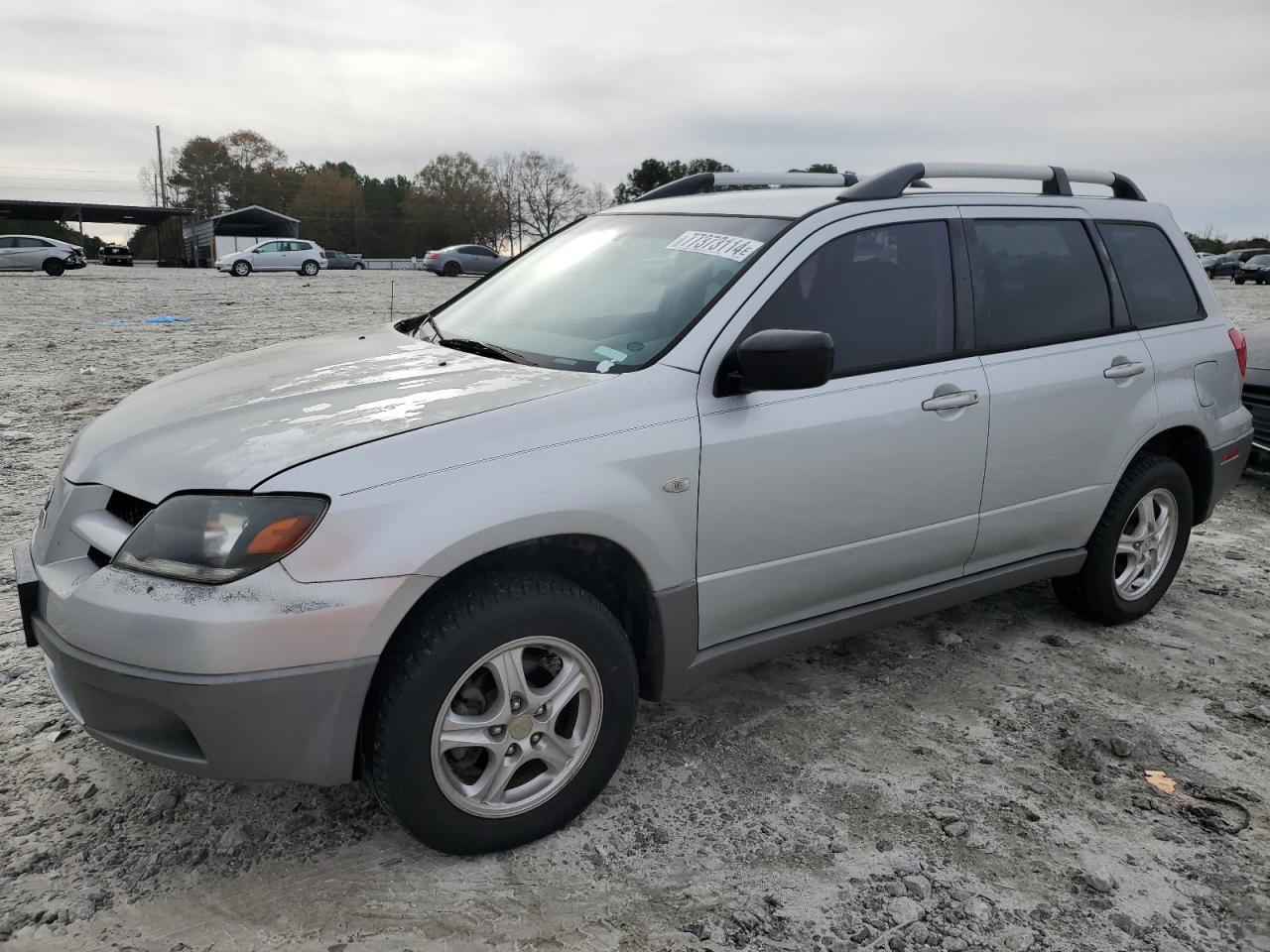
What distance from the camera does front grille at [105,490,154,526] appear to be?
2559mm

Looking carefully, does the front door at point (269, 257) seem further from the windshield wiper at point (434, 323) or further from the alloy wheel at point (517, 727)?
the alloy wheel at point (517, 727)

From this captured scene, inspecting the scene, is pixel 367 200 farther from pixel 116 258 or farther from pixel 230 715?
pixel 230 715

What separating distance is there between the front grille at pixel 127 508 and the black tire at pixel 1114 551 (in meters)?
3.55

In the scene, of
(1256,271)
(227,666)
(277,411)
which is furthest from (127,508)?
(1256,271)

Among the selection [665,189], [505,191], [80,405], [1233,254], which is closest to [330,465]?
[665,189]

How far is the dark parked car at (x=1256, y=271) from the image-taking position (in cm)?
4134

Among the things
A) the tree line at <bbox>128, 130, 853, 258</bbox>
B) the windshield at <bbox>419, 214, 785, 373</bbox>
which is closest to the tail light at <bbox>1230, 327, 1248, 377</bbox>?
the windshield at <bbox>419, 214, 785, 373</bbox>

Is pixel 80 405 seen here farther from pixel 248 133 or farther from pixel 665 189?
pixel 248 133

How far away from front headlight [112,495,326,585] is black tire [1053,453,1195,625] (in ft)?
10.8

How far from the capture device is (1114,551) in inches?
168

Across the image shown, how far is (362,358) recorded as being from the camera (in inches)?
133

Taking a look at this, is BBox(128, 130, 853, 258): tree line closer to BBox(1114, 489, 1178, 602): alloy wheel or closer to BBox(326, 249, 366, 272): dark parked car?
BBox(326, 249, 366, 272): dark parked car

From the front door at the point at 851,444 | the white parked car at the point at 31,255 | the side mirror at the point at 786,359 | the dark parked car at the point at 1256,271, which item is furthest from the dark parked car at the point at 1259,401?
the dark parked car at the point at 1256,271

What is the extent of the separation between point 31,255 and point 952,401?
35468 millimetres
